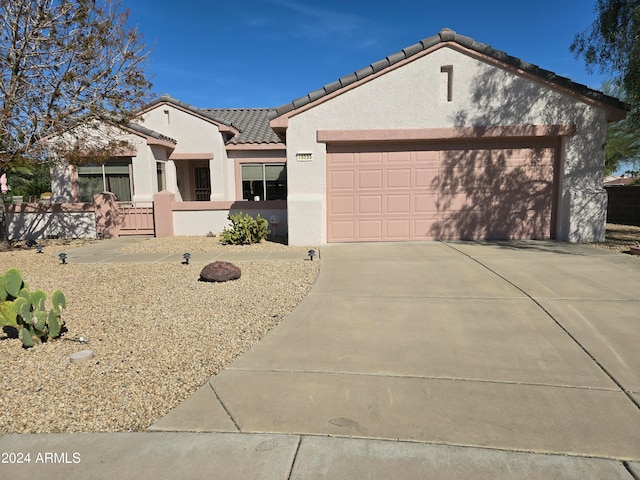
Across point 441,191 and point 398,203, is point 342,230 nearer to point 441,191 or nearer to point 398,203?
point 398,203

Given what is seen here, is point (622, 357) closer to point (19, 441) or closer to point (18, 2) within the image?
point (19, 441)

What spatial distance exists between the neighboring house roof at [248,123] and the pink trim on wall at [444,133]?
6.38 metres

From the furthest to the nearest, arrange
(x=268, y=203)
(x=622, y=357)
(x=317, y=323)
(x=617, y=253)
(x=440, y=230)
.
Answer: (x=268, y=203) < (x=440, y=230) < (x=617, y=253) < (x=317, y=323) < (x=622, y=357)

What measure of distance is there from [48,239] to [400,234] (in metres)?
11.4

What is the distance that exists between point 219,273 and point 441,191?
21.2 ft

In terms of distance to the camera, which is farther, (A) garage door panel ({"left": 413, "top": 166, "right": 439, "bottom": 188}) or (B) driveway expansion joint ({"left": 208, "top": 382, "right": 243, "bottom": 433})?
(A) garage door panel ({"left": 413, "top": 166, "right": 439, "bottom": 188})

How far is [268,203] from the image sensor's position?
1342cm

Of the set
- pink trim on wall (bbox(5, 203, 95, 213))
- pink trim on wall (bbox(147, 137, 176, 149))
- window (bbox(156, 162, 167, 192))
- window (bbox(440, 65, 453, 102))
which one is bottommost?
pink trim on wall (bbox(5, 203, 95, 213))

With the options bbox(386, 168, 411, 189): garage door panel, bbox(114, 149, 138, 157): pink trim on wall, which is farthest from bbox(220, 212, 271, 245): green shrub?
bbox(114, 149, 138, 157): pink trim on wall

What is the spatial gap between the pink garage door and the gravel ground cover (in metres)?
3.22

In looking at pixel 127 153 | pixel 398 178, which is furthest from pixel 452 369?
pixel 127 153

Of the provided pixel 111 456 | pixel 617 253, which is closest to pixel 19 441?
pixel 111 456

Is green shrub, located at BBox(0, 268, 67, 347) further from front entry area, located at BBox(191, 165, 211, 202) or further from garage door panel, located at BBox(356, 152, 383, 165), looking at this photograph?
front entry area, located at BBox(191, 165, 211, 202)

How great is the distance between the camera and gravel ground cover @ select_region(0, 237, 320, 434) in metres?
3.38
